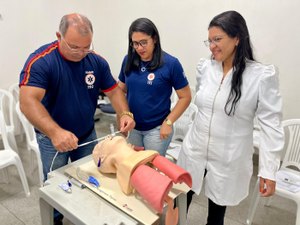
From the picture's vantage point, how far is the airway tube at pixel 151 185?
0.91 meters

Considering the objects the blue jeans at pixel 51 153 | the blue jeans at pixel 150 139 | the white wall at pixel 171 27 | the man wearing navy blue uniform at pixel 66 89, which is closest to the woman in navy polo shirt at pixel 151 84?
the blue jeans at pixel 150 139

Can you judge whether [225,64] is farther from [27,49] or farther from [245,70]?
[27,49]

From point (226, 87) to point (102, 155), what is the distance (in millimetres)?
645

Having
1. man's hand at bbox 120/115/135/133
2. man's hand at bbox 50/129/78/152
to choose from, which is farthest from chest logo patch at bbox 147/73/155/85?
man's hand at bbox 50/129/78/152

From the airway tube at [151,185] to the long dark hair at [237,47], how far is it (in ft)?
1.57

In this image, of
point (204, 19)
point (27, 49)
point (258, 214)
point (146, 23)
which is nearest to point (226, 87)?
point (146, 23)

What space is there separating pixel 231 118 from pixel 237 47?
33cm

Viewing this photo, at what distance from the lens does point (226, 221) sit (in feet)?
6.29

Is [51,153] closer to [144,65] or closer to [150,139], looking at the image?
[150,139]

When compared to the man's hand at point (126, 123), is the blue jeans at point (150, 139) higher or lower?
lower

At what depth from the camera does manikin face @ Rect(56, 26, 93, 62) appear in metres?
1.17

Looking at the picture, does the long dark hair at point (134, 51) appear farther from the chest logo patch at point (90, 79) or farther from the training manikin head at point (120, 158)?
the training manikin head at point (120, 158)

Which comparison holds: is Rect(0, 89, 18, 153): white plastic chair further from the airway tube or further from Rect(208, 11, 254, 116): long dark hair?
Rect(208, 11, 254, 116): long dark hair

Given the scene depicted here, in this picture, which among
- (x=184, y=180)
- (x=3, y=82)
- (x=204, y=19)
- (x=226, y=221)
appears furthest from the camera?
(x=3, y=82)
